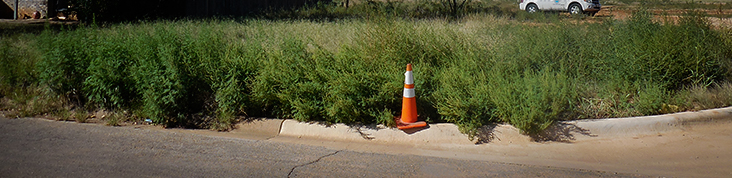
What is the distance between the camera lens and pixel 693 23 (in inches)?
329

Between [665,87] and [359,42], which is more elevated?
[359,42]

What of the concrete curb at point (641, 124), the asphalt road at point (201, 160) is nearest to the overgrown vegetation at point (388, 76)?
the concrete curb at point (641, 124)

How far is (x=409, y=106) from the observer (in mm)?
6605

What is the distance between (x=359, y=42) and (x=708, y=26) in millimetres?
5360

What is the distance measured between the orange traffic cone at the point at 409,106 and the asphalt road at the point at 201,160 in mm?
801

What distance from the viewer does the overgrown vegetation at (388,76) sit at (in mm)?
6891

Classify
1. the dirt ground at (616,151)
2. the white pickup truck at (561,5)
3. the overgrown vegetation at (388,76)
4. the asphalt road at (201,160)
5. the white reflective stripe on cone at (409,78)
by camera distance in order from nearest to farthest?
the asphalt road at (201,160) → the dirt ground at (616,151) → the white reflective stripe on cone at (409,78) → the overgrown vegetation at (388,76) → the white pickup truck at (561,5)

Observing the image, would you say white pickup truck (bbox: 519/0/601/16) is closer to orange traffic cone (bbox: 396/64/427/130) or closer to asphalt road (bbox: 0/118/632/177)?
orange traffic cone (bbox: 396/64/427/130)

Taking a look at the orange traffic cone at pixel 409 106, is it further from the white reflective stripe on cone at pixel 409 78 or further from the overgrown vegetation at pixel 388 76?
the overgrown vegetation at pixel 388 76

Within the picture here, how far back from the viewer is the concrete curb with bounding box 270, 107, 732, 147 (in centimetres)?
648

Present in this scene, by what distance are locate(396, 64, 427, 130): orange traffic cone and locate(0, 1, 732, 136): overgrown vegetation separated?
216 millimetres

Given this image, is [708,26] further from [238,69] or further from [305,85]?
[238,69]

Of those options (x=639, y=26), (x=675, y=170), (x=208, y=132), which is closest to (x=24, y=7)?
(x=208, y=132)

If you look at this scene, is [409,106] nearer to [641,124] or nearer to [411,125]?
[411,125]
